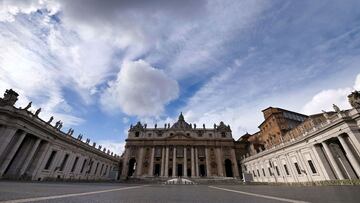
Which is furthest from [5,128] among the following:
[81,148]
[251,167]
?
[251,167]

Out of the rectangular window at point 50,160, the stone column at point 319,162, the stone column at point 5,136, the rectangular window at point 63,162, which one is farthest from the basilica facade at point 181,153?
the stone column at point 5,136

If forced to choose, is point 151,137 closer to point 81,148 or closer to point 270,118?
point 81,148

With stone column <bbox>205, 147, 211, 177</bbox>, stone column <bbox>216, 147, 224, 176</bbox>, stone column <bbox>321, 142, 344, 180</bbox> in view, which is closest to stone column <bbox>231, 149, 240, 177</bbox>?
stone column <bbox>216, 147, 224, 176</bbox>

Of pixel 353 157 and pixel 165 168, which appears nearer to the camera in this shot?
pixel 353 157

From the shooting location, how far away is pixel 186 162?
49312 mm

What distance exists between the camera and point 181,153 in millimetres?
51344

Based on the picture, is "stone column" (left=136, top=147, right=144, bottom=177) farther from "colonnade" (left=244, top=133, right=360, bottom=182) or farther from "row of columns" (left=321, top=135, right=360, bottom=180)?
"row of columns" (left=321, top=135, right=360, bottom=180)

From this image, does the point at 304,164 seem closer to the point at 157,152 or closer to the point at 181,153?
the point at 181,153

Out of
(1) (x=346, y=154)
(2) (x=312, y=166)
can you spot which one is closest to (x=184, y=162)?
(2) (x=312, y=166)

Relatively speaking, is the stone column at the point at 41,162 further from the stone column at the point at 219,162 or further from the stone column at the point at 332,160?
the stone column at the point at 332,160

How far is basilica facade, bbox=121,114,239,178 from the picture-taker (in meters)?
48.5

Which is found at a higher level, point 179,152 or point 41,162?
point 179,152

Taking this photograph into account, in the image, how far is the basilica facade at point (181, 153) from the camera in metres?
48.5

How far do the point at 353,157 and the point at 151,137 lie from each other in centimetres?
4595
